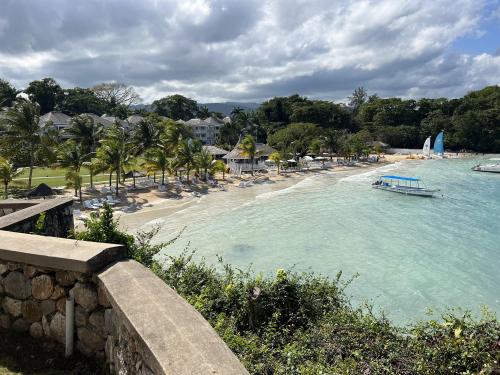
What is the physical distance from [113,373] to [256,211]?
2847 cm

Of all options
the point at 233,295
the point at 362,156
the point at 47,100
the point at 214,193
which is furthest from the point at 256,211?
the point at 47,100

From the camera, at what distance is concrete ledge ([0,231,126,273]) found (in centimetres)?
379

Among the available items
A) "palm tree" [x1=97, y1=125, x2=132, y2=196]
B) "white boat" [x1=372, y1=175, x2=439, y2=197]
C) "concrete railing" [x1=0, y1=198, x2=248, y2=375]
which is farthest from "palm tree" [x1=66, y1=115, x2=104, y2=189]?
"concrete railing" [x1=0, y1=198, x2=248, y2=375]

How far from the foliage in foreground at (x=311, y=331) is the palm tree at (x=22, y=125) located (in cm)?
2684

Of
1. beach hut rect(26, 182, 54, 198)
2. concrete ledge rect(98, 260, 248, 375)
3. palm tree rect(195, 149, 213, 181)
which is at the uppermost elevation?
concrete ledge rect(98, 260, 248, 375)

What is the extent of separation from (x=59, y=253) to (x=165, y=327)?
1.67 meters

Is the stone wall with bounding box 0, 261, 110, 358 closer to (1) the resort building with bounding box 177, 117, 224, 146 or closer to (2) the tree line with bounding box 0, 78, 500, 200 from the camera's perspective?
(2) the tree line with bounding box 0, 78, 500, 200

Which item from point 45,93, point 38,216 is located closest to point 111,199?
point 38,216

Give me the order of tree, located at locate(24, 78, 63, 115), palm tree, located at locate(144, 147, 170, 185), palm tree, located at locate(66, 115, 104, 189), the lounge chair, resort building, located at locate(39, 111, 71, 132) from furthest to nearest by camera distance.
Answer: tree, located at locate(24, 78, 63, 115) → resort building, located at locate(39, 111, 71, 132) → palm tree, located at locate(66, 115, 104, 189) → palm tree, located at locate(144, 147, 170, 185) → the lounge chair

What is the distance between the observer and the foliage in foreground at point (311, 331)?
516 cm

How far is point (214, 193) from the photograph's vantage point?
39.5 metres

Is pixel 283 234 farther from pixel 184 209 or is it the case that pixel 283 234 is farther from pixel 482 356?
pixel 482 356

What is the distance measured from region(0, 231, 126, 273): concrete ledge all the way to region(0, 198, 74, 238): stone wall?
4.14ft

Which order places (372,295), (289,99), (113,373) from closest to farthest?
(113,373)
(372,295)
(289,99)
